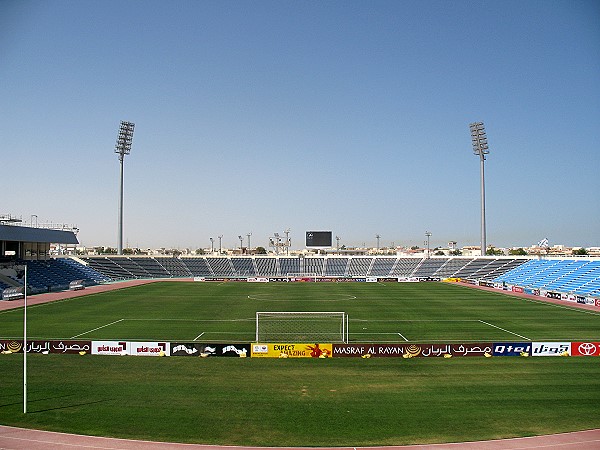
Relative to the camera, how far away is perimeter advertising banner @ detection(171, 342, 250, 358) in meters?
29.2

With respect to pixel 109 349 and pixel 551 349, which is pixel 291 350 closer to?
pixel 109 349

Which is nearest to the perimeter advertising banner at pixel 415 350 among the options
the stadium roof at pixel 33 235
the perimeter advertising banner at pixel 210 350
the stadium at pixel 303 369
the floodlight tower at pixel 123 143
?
the stadium at pixel 303 369

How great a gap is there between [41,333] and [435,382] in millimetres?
30191

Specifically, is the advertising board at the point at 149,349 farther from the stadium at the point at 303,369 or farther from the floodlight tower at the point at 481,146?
the floodlight tower at the point at 481,146

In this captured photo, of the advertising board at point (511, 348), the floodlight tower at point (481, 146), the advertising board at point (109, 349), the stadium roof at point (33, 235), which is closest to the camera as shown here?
the advertising board at point (511, 348)

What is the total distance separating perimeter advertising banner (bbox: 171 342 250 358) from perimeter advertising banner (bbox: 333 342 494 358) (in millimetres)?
5886

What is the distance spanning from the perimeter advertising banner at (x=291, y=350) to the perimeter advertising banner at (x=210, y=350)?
2.48 ft

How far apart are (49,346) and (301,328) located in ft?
61.3

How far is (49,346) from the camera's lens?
29.5 m

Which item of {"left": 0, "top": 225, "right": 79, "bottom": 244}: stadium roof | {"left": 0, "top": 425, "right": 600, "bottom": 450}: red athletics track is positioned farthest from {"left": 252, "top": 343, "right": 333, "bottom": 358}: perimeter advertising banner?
{"left": 0, "top": 225, "right": 79, "bottom": 244}: stadium roof

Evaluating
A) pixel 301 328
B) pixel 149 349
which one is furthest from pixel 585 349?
pixel 149 349

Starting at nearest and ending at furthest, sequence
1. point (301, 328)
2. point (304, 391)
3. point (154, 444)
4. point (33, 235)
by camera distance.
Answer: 1. point (154, 444)
2. point (304, 391)
3. point (301, 328)
4. point (33, 235)

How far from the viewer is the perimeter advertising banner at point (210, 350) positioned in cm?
2923

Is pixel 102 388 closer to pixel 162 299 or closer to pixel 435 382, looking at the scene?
pixel 435 382
